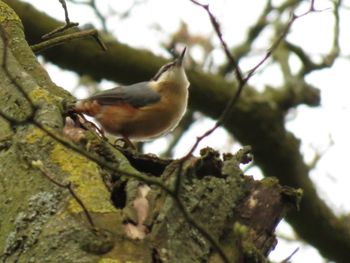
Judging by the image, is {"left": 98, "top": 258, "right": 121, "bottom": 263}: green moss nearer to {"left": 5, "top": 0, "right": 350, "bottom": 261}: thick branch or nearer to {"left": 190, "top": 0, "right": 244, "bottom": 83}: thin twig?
{"left": 190, "top": 0, "right": 244, "bottom": 83}: thin twig

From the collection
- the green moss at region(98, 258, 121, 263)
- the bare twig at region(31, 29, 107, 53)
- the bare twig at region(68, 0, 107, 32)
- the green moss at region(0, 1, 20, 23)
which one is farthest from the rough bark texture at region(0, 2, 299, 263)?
the bare twig at region(68, 0, 107, 32)

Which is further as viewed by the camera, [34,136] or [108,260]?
[34,136]

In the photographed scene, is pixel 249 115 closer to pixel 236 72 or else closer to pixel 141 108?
pixel 141 108

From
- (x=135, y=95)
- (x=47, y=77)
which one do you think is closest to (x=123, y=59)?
(x=135, y=95)

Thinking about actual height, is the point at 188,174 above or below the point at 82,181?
above

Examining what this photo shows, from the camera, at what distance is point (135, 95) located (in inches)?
160

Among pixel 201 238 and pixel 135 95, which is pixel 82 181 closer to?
pixel 201 238

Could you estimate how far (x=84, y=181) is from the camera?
2.29m

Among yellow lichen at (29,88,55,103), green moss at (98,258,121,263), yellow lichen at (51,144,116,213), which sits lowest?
green moss at (98,258,121,263)

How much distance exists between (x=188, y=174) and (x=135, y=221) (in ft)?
1.00

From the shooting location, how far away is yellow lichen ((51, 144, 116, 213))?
217 centimetres

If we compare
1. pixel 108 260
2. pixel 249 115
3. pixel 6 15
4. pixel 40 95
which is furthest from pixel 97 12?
pixel 108 260

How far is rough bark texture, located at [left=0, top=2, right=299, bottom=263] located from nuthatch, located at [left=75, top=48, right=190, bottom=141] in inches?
49.7

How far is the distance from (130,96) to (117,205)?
173 centimetres
